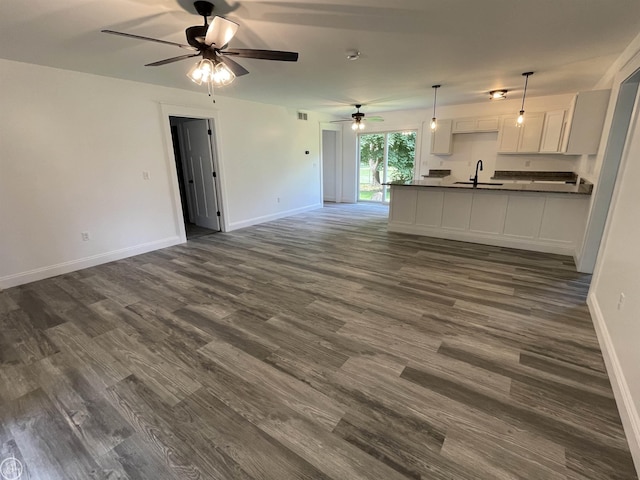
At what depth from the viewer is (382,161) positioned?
855 cm

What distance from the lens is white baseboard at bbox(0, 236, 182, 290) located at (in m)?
3.60

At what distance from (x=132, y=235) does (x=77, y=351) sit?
267 centimetres

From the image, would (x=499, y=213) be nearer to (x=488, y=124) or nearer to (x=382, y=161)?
(x=488, y=124)

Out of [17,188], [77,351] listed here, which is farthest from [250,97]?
[77,351]

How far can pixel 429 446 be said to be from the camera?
1556 millimetres

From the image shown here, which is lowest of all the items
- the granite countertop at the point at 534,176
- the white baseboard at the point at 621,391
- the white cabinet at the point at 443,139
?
the white baseboard at the point at 621,391

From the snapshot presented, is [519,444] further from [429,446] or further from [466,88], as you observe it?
[466,88]

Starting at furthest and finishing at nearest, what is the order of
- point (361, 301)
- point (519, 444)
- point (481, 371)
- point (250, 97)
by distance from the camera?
point (250, 97) < point (361, 301) < point (481, 371) < point (519, 444)

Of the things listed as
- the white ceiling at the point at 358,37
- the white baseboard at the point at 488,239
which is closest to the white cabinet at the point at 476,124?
the white ceiling at the point at 358,37

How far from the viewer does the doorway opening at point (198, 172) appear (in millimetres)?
5653

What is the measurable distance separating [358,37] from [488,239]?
12.2 feet

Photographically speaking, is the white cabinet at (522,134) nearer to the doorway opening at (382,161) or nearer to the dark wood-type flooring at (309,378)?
the doorway opening at (382,161)

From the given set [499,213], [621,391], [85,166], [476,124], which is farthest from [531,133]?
[85,166]

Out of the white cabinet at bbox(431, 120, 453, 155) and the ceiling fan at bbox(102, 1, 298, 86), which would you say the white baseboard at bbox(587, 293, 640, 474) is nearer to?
the ceiling fan at bbox(102, 1, 298, 86)
